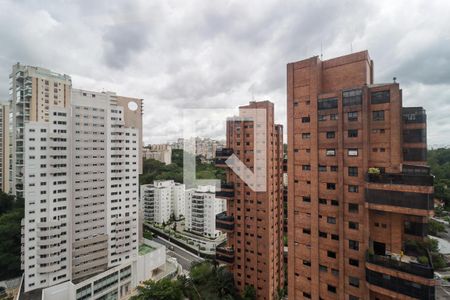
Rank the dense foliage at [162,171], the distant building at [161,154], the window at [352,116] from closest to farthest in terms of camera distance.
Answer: the window at [352,116]
the dense foliage at [162,171]
the distant building at [161,154]

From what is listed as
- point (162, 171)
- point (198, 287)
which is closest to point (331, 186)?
point (198, 287)

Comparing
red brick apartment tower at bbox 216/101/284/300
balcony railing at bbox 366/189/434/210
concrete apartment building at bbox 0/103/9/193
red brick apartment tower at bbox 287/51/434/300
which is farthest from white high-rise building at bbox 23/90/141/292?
concrete apartment building at bbox 0/103/9/193

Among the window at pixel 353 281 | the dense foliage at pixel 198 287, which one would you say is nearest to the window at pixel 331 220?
the window at pixel 353 281

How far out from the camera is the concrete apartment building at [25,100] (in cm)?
1780

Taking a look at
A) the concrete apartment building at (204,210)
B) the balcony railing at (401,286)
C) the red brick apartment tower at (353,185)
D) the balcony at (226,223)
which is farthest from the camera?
the concrete apartment building at (204,210)

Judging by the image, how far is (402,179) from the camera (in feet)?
16.5

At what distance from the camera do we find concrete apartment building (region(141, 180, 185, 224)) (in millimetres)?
23625

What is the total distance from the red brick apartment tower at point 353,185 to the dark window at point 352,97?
0.9 inches

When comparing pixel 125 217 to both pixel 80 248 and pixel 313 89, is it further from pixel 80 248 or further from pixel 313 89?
pixel 313 89

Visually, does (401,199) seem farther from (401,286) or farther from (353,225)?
(401,286)

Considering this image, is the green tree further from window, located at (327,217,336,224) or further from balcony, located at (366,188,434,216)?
balcony, located at (366,188,434,216)

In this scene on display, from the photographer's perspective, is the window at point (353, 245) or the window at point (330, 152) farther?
the window at point (330, 152)

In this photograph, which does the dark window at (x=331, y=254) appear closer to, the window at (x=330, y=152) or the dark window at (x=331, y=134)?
the window at (x=330, y=152)

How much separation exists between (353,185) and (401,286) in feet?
7.73
